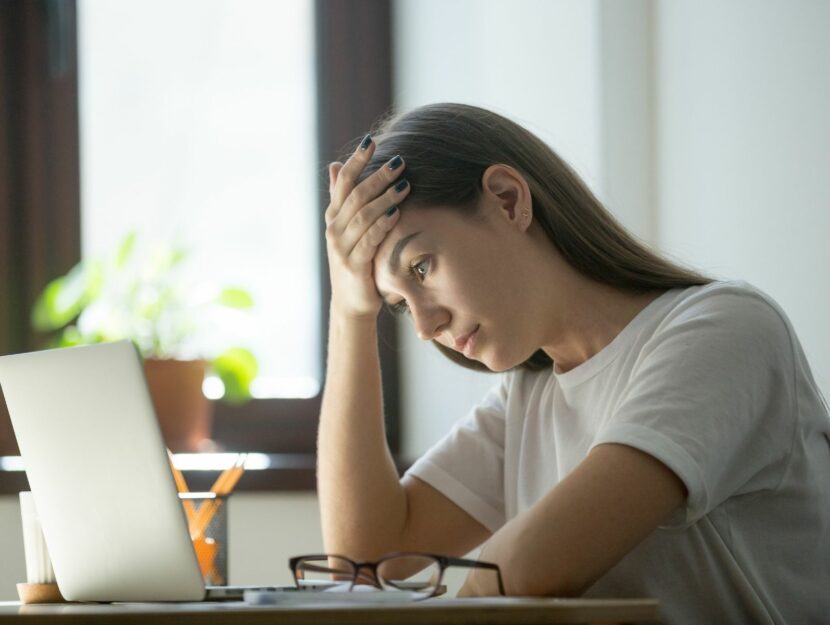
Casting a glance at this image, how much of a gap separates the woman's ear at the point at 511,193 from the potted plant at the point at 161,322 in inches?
47.0

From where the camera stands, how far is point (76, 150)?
8.74ft

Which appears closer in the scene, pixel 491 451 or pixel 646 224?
pixel 491 451

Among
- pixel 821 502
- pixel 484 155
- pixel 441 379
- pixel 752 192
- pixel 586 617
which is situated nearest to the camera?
pixel 586 617

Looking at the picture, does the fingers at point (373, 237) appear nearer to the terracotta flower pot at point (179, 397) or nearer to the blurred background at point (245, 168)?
the blurred background at point (245, 168)

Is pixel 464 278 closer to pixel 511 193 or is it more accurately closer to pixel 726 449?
pixel 511 193

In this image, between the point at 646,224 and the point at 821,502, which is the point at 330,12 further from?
the point at 821,502

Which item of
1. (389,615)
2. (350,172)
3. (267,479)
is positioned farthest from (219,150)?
(389,615)

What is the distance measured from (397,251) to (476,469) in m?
0.41

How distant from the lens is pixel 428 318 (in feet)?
4.42

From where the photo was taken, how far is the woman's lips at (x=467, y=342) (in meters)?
1.36

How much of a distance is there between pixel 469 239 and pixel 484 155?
0.11 metres

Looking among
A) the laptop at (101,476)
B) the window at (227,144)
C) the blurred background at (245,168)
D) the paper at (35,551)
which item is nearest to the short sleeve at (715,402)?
the laptop at (101,476)

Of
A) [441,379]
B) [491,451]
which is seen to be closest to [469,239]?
[491,451]

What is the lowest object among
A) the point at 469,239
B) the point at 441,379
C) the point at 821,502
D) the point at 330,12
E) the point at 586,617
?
the point at 441,379
